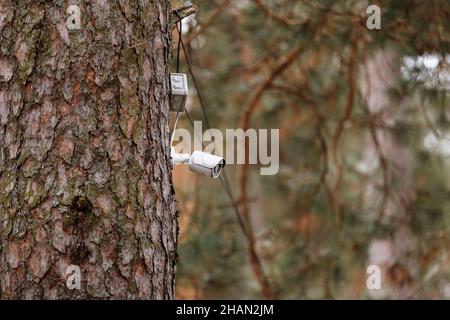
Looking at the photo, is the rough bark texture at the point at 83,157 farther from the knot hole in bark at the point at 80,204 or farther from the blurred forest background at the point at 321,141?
the blurred forest background at the point at 321,141

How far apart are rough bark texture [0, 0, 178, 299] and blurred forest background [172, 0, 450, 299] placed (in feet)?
5.37

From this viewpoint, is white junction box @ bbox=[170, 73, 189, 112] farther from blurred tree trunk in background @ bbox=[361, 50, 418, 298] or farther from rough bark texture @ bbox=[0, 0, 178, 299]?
blurred tree trunk in background @ bbox=[361, 50, 418, 298]

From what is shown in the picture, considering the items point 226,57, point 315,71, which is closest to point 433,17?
point 315,71

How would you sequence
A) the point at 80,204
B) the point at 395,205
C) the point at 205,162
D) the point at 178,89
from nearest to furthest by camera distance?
the point at 80,204 → the point at 178,89 → the point at 205,162 → the point at 395,205

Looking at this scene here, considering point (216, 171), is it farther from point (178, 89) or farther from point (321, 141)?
point (321, 141)

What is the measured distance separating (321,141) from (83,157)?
10.1ft

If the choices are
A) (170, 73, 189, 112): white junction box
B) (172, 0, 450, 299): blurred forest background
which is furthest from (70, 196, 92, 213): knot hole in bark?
(172, 0, 450, 299): blurred forest background

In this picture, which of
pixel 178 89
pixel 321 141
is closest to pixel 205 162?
pixel 178 89

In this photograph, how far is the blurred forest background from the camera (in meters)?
4.48

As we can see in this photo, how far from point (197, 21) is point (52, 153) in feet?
6.80

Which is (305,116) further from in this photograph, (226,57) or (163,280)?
(163,280)

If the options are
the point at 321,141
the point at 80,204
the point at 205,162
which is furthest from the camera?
the point at 321,141

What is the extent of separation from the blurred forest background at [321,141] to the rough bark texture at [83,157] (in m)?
1.64

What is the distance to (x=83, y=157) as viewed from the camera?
218 cm
